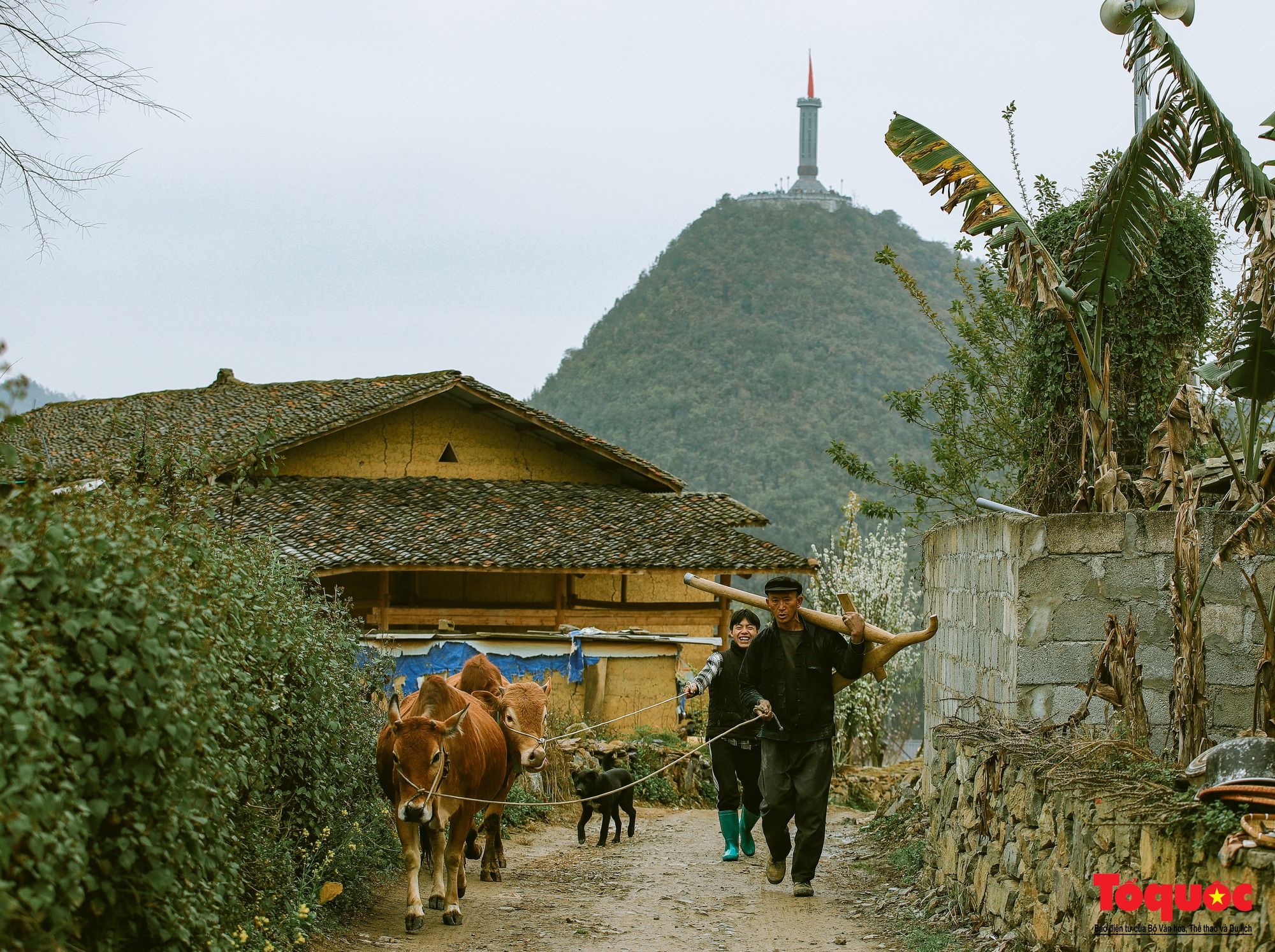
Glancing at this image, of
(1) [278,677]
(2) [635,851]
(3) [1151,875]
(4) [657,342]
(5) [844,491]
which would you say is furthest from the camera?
(4) [657,342]

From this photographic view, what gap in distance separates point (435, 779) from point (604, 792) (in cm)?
462

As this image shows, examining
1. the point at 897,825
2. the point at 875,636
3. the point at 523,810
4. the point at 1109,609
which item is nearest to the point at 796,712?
the point at 875,636

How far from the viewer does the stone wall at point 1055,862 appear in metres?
4.76

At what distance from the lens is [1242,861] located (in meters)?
4.61

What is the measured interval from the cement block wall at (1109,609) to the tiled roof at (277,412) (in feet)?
49.8

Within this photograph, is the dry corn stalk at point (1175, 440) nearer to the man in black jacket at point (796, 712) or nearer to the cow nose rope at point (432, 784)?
the man in black jacket at point (796, 712)

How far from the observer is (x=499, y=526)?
70.9ft

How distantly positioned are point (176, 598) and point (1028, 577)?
550 centimetres

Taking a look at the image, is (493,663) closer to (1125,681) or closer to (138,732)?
(1125,681)

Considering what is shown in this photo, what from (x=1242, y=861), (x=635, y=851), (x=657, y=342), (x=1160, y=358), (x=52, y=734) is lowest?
(x=635, y=851)

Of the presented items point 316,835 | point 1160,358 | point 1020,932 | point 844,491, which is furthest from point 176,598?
point 844,491

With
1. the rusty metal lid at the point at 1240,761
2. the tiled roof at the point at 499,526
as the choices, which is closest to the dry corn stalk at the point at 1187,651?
the rusty metal lid at the point at 1240,761

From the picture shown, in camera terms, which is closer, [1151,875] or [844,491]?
[1151,875]

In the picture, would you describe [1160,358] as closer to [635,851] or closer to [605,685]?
[635,851]
